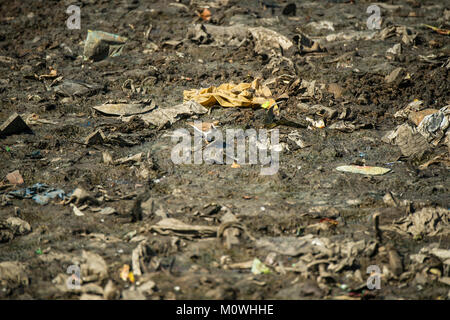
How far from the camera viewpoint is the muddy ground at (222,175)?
3605 millimetres

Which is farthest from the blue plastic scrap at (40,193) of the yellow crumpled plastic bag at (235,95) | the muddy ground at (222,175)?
the yellow crumpled plastic bag at (235,95)

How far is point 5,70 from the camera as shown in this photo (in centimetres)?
752

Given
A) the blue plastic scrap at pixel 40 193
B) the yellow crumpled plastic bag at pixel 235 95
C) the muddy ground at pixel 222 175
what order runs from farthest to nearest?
the yellow crumpled plastic bag at pixel 235 95, the blue plastic scrap at pixel 40 193, the muddy ground at pixel 222 175

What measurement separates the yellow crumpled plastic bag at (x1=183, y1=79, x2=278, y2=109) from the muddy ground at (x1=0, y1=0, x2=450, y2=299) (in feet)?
0.41

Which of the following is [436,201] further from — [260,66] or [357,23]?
[357,23]

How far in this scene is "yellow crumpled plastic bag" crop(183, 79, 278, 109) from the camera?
20.1ft

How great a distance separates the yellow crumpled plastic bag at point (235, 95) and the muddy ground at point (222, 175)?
0.41ft

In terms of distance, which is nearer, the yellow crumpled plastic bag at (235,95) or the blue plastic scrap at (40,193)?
the blue plastic scrap at (40,193)

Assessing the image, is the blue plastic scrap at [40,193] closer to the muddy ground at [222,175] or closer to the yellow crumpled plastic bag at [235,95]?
the muddy ground at [222,175]

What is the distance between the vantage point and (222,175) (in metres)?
4.97

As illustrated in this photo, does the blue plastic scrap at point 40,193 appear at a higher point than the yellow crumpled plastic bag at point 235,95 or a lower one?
lower

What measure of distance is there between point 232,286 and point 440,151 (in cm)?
291
